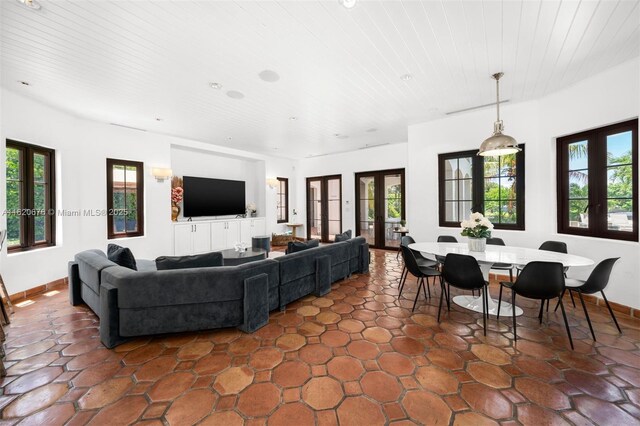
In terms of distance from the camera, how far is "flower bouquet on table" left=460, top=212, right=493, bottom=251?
121 inches

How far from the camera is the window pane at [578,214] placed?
348 cm

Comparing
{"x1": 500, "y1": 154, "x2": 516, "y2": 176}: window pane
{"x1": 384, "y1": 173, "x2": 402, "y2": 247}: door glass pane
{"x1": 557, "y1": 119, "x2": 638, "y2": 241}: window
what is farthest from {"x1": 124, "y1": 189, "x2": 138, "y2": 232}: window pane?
{"x1": 557, "y1": 119, "x2": 638, "y2": 241}: window

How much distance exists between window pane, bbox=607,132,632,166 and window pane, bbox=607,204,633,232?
19.6 inches

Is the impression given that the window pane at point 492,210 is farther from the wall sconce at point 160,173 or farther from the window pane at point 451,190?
the wall sconce at point 160,173

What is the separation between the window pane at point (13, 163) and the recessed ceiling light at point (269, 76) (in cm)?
368

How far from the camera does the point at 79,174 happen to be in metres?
4.48

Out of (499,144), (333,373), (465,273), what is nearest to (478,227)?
(465,273)

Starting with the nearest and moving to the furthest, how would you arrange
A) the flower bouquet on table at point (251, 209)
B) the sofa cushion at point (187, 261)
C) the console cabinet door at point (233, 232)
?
the sofa cushion at point (187, 261) < the console cabinet door at point (233, 232) < the flower bouquet on table at point (251, 209)

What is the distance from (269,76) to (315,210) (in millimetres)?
5969

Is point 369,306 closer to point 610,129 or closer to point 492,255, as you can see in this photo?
point 492,255

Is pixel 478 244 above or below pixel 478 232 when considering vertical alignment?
below

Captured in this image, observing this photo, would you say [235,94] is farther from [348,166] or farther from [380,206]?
[380,206]

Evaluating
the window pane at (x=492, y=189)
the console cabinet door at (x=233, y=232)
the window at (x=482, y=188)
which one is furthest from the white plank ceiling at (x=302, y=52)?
the console cabinet door at (x=233, y=232)

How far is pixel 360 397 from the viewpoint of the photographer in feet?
5.73
